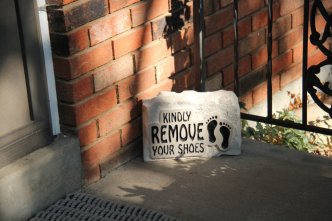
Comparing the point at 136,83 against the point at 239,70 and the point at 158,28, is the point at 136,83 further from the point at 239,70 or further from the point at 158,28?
the point at 239,70

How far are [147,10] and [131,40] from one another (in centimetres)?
17

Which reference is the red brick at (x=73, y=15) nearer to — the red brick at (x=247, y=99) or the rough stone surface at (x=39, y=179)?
the rough stone surface at (x=39, y=179)

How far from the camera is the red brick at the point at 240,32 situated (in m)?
3.57

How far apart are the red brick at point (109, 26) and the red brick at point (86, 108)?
0.80 ft

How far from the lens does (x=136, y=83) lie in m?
3.07

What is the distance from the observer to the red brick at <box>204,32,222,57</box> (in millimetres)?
3414

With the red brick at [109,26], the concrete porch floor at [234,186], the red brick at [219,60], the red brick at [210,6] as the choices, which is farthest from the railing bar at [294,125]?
the red brick at [109,26]

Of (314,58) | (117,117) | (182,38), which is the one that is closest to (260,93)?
(314,58)

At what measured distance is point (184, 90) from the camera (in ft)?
10.9

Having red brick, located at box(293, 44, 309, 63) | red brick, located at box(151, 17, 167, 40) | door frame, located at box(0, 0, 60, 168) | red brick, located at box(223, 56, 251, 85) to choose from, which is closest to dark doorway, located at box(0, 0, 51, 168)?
door frame, located at box(0, 0, 60, 168)

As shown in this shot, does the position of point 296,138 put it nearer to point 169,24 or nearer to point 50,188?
point 169,24

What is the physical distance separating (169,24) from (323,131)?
0.86 m

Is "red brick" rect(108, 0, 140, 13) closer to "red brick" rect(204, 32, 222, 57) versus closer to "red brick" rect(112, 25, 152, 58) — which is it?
"red brick" rect(112, 25, 152, 58)

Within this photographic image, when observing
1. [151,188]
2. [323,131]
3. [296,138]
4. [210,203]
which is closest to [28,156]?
[151,188]
